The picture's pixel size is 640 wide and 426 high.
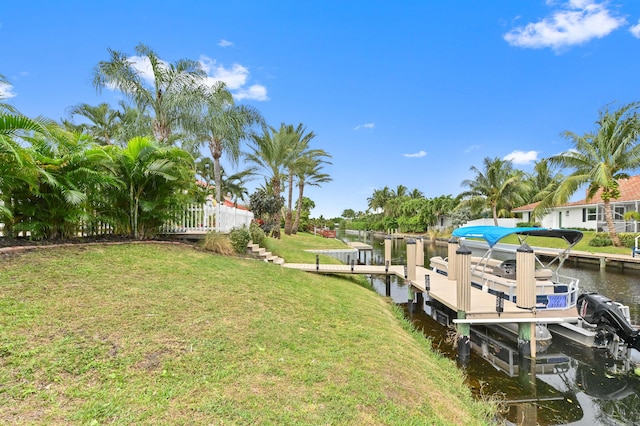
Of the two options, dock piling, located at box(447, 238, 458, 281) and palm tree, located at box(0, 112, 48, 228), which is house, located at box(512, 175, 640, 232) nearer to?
dock piling, located at box(447, 238, 458, 281)

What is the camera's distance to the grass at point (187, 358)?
265 centimetres

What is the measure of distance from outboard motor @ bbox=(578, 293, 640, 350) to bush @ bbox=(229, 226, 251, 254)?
31.6ft

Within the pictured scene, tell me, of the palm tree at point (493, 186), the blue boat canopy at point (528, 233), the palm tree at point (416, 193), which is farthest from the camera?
the palm tree at point (416, 193)

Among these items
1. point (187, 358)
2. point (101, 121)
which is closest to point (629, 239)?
point (187, 358)

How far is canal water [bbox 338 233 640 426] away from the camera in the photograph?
15.3 feet

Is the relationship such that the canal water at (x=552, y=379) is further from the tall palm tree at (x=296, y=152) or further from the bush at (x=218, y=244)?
the tall palm tree at (x=296, y=152)

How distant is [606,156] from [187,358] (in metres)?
26.5

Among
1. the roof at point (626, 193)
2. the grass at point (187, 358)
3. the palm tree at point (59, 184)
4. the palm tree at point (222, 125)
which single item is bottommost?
the grass at point (187, 358)

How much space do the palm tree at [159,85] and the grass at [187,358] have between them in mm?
6968

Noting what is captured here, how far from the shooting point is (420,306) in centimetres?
1084

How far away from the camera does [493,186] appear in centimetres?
3209

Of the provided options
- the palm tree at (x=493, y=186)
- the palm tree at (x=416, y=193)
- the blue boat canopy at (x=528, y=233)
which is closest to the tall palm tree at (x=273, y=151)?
the blue boat canopy at (x=528, y=233)

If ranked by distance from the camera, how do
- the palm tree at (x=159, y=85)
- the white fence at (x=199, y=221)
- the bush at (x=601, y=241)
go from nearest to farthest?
the white fence at (x=199, y=221), the palm tree at (x=159, y=85), the bush at (x=601, y=241)

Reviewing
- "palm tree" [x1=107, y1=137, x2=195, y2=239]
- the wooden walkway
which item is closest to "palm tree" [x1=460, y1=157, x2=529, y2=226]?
the wooden walkway
